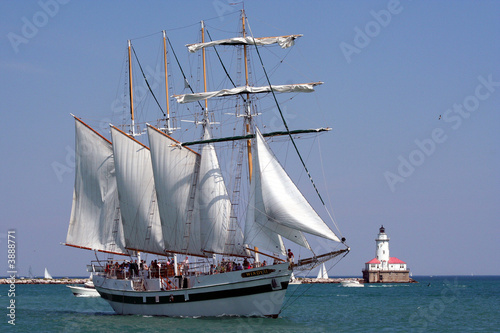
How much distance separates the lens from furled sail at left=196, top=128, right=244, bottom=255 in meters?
49.4

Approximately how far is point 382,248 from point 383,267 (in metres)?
3.99

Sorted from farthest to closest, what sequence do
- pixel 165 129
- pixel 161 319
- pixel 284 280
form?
1. pixel 165 129
2. pixel 161 319
3. pixel 284 280

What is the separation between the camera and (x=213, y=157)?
2012 inches

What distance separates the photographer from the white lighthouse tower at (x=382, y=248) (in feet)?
478

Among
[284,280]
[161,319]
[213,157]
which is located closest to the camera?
[284,280]

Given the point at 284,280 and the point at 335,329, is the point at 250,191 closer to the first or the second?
the point at 284,280

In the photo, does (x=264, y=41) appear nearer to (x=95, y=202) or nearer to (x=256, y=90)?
(x=256, y=90)

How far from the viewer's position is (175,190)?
51.5 m

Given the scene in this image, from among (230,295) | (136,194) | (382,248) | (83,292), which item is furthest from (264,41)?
(382,248)

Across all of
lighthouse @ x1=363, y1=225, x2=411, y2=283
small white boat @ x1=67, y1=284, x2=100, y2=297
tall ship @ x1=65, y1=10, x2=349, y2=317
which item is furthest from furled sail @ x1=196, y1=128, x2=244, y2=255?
lighthouse @ x1=363, y1=225, x2=411, y2=283

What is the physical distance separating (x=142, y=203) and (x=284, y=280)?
1446cm

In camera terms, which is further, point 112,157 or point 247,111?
point 112,157

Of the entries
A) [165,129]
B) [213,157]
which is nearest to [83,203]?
[165,129]

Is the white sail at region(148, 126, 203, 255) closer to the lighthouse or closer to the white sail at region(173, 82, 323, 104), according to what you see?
the white sail at region(173, 82, 323, 104)
